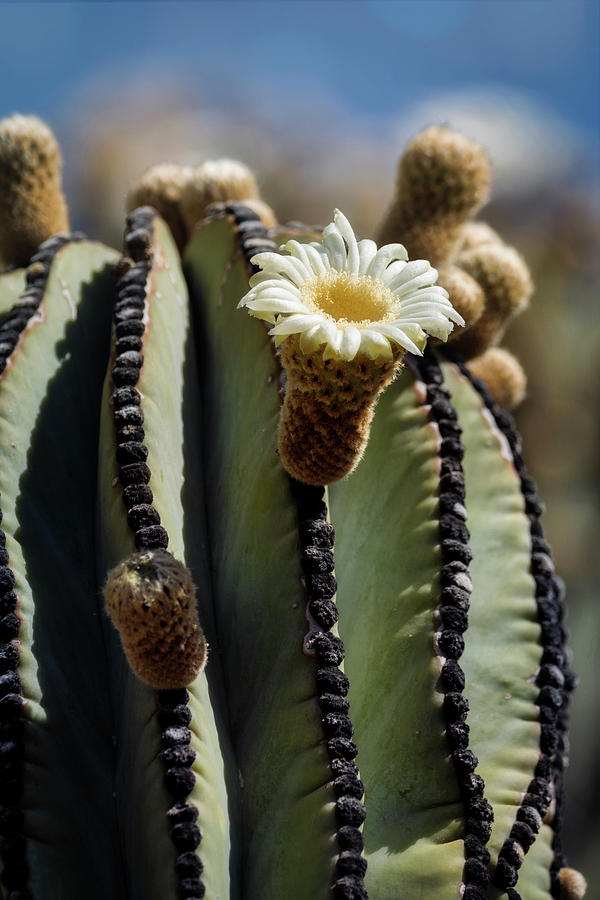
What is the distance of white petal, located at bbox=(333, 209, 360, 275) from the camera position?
1061mm

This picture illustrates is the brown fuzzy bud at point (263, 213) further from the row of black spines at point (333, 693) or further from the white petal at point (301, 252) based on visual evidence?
the row of black spines at point (333, 693)

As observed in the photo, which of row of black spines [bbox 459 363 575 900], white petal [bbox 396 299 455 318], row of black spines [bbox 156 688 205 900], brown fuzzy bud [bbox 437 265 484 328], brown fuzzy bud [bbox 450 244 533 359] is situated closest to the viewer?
row of black spines [bbox 156 688 205 900]

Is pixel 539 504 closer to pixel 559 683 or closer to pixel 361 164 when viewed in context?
pixel 559 683

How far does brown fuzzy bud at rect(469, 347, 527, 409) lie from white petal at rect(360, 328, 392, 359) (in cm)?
81

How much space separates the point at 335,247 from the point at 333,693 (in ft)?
1.65

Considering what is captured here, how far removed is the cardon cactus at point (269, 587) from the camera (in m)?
0.96

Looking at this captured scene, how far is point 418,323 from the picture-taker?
38.9 inches

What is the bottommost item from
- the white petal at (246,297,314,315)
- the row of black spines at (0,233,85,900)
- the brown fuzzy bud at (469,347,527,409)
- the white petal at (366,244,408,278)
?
the row of black spines at (0,233,85,900)

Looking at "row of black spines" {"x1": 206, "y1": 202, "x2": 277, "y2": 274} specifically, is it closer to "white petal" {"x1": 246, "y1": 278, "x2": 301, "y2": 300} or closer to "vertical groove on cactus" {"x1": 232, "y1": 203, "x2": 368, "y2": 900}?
"white petal" {"x1": 246, "y1": 278, "x2": 301, "y2": 300}

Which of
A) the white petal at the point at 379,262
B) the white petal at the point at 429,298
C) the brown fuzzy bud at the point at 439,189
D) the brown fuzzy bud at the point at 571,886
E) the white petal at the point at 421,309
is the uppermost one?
the brown fuzzy bud at the point at 439,189

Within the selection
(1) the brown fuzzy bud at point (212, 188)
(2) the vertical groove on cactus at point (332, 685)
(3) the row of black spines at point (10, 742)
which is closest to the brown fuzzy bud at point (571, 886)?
(2) the vertical groove on cactus at point (332, 685)

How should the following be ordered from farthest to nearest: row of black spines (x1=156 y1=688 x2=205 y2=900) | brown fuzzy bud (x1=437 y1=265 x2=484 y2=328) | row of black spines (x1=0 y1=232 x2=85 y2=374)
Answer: brown fuzzy bud (x1=437 y1=265 x2=484 y2=328), row of black spines (x1=0 y1=232 x2=85 y2=374), row of black spines (x1=156 y1=688 x2=205 y2=900)

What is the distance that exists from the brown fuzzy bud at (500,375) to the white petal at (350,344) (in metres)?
0.83

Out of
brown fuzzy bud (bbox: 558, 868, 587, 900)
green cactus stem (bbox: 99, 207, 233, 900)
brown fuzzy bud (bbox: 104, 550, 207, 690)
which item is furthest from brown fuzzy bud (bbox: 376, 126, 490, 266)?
brown fuzzy bud (bbox: 558, 868, 587, 900)
